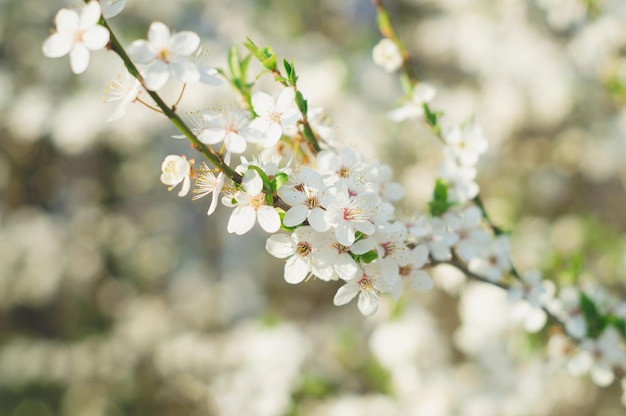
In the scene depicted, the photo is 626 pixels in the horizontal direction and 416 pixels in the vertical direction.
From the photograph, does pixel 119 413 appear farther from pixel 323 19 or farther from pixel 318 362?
pixel 323 19

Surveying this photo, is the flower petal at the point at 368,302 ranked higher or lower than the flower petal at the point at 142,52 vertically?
lower

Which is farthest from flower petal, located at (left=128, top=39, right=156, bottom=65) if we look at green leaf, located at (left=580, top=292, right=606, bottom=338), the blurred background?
the blurred background

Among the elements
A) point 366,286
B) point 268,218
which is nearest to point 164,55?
point 268,218

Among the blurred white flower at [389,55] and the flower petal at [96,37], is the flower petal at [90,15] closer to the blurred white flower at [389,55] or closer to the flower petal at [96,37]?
the flower petal at [96,37]

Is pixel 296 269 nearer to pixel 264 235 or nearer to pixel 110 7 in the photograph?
pixel 110 7

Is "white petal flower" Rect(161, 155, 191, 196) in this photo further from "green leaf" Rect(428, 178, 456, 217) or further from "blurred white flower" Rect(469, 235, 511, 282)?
"blurred white flower" Rect(469, 235, 511, 282)

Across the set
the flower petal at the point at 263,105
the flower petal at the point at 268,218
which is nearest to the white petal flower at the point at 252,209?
the flower petal at the point at 268,218
